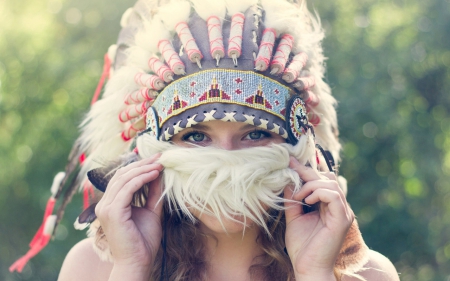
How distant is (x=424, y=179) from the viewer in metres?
4.28

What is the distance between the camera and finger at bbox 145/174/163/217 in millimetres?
2193

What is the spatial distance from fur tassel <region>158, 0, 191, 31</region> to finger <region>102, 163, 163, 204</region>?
63 cm

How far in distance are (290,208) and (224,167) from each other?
36 centimetres

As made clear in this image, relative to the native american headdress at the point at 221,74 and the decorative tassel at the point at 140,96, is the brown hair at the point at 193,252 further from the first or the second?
the decorative tassel at the point at 140,96

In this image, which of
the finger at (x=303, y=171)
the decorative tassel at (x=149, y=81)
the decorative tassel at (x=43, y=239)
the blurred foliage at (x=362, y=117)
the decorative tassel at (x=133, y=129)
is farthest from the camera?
the blurred foliage at (x=362, y=117)

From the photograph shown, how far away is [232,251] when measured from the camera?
236 cm

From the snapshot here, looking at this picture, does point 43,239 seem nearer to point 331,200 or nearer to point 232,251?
point 232,251

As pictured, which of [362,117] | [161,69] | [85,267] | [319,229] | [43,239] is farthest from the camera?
[362,117]

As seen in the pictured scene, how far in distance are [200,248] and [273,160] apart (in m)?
0.57

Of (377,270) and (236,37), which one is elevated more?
(236,37)

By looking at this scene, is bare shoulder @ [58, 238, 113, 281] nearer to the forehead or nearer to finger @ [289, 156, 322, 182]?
the forehead

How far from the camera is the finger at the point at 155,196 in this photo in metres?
2.19

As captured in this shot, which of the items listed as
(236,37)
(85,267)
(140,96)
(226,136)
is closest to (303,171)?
(226,136)

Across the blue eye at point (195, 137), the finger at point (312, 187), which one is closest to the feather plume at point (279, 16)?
the blue eye at point (195, 137)
